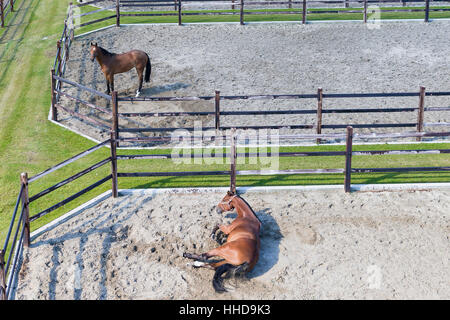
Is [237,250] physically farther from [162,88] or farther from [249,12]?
[249,12]

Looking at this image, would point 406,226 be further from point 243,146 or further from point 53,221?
point 53,221

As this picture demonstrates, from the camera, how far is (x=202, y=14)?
25.7 metres

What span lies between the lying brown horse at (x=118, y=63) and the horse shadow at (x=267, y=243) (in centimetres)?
848

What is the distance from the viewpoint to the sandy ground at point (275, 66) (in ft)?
57.3

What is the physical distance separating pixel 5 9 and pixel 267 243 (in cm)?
2055

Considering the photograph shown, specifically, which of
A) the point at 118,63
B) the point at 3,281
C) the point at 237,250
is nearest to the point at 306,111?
the point at 118,63

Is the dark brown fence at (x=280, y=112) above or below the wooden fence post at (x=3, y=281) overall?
above

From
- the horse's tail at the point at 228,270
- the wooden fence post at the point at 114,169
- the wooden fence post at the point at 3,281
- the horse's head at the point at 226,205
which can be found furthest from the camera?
the wooden fence post at the point at 114,169

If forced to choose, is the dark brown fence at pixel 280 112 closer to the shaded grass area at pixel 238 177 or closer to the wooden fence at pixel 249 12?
the shaded grass area at pixel 238 177

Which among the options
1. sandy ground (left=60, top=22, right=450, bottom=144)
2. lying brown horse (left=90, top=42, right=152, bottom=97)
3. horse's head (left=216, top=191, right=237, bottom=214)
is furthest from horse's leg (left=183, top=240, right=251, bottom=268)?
lying brown horse (left=90, top=42, right=152, bottom=97)

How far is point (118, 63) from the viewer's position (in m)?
18.6

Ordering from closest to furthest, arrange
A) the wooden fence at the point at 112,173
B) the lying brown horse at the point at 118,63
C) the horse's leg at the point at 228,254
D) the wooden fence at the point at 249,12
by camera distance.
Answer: the horse's leg at the point at 228,254, the wooden fence at the point at 112,173, the lying brown horse at the point at 118,63, the wooden fence at the point at 249,12

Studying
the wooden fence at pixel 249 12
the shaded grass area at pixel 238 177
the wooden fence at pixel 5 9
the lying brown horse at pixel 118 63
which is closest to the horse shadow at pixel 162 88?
the lying brown horse at pixel 118 63

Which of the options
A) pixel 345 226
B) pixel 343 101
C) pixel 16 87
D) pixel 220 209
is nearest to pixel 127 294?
pixel 220 209
